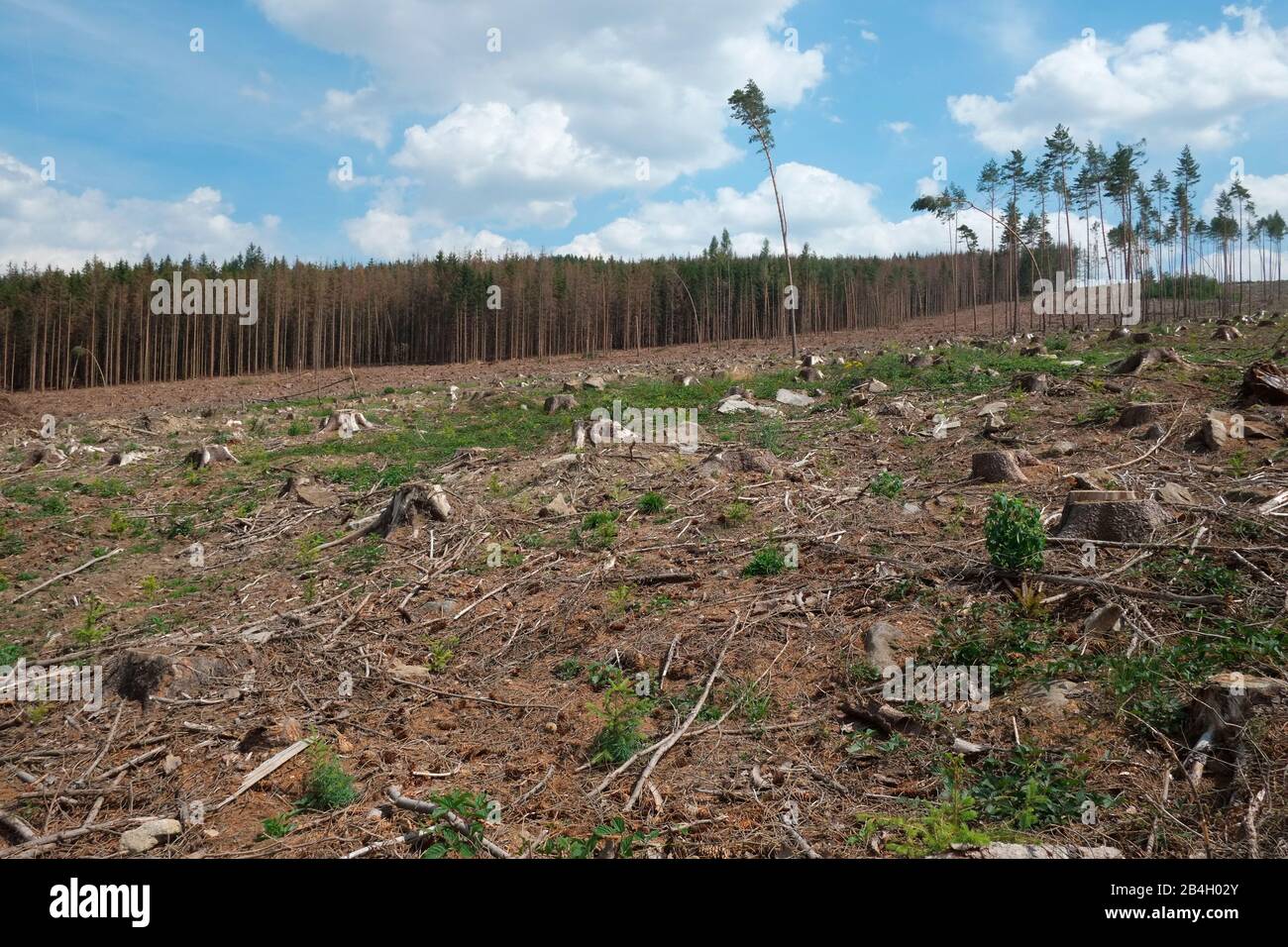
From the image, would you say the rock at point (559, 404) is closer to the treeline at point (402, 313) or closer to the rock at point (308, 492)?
the rock at point (308, 492)

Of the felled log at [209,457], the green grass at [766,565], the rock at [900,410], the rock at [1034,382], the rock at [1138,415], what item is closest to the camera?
the green grass at [766,565]

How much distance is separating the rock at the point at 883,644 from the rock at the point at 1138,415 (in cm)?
657

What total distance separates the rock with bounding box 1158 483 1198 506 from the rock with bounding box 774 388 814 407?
830 centimetres

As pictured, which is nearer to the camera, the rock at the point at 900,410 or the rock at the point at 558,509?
the rock at the point at 558,509

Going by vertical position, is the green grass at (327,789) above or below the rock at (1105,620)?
below

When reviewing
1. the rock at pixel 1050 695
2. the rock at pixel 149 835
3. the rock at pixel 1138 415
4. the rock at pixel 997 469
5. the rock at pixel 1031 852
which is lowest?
the rock at pixel 149 835

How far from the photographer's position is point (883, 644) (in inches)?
226

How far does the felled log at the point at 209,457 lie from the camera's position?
13.2 metres

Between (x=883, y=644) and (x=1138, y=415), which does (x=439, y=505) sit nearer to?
(x=883, y=644)

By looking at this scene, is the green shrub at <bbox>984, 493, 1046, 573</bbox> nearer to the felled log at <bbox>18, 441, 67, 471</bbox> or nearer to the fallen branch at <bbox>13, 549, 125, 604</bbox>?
the fallen branch at <bbox>13, 549, 125, 604</bbox>

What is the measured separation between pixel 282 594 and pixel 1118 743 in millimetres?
7627

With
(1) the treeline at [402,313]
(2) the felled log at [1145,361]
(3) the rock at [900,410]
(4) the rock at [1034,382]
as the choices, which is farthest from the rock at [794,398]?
(1) the treeline at [402,313]

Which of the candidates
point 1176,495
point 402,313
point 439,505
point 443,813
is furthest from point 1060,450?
point 402,313
